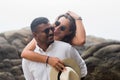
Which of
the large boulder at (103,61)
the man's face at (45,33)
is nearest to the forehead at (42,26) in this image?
the man's face at (45,33)

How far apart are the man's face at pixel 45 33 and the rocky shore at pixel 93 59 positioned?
15.5ft

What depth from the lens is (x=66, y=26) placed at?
1648 millimetres

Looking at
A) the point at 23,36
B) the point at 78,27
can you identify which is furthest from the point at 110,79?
the point at 78,27

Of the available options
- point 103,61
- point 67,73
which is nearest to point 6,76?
point 103,61

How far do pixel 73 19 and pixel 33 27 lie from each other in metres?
0.23

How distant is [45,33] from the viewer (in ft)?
4.99

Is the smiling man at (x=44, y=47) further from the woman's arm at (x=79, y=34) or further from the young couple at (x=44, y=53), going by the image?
the woman's arm at (x=79, y=34)

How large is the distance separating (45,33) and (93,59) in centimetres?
526

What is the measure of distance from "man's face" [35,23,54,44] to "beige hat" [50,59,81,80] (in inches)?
5.0

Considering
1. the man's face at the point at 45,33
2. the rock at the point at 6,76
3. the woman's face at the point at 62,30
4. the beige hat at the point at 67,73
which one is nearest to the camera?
the beige hat at the point at 67,73

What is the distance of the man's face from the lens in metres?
1.52

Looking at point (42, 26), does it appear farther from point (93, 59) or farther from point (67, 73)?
point (93, 59)

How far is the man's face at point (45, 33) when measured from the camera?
4.98 ft

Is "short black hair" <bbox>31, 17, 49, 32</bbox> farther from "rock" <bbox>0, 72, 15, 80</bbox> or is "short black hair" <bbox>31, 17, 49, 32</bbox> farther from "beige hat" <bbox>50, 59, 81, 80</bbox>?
"rock" <bbox>0, 72, 15, 80</bbox>
